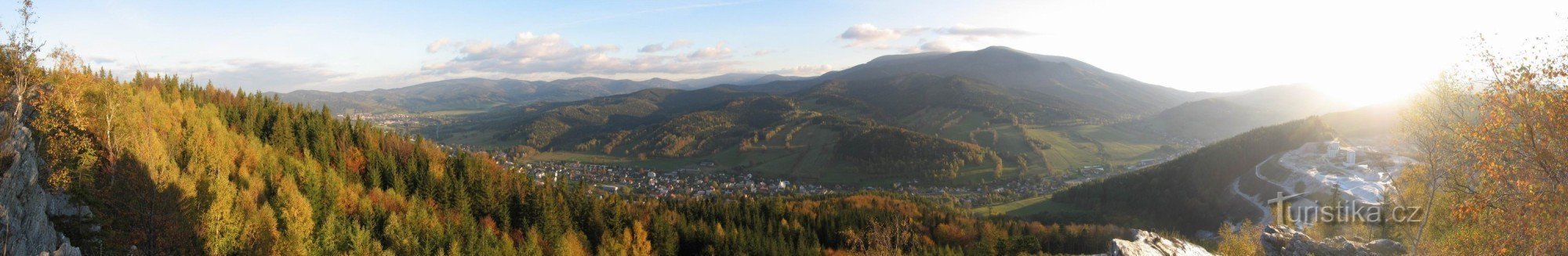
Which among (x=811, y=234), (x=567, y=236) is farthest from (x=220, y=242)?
(x=811, y=234)

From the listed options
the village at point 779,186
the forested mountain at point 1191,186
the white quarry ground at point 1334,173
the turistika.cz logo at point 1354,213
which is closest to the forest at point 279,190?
the turistika.cz logo at point 1354,213

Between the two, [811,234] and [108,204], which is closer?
[108,204]

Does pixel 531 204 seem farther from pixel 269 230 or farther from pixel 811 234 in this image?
pixel 811 234

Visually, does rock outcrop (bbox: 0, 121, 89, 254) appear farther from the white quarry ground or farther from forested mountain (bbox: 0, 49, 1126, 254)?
the white quarry ground

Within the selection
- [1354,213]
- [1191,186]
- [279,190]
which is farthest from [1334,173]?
A: [279,190]

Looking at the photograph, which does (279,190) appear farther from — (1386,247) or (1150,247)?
(1386,247)

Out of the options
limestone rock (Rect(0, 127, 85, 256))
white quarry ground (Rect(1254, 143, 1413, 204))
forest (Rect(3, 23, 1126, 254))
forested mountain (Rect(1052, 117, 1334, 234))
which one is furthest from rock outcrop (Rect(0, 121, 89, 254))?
forested mountain (Rect(1052, 117, 1334, 234))

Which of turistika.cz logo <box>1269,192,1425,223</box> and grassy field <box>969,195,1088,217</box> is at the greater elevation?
turistika.cz logo <box>1269,192,1425,223</box>
